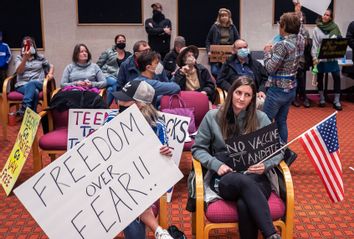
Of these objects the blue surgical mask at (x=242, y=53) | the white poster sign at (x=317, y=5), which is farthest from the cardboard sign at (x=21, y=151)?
the white poster sign at (x=317, y=5)

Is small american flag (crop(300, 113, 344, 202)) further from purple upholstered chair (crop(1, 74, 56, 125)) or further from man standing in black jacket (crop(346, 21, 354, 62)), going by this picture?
man standing in black jacket (crop(346, 21, 354, 62))

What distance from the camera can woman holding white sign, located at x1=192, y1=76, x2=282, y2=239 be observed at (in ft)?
8.63

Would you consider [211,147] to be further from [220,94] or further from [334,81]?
[334,81]

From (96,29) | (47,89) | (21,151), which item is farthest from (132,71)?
(96,29)

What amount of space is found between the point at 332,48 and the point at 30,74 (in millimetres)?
4565

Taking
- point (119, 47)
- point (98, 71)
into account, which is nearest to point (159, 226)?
point (98, 71)

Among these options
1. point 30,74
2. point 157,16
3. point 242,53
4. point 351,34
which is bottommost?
point 30,74

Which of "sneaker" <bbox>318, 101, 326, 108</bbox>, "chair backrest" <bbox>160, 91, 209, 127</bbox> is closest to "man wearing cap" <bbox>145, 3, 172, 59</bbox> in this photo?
"sneaker" <bbox>318, 101, 326, 108</bbox>

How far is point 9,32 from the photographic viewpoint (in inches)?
312

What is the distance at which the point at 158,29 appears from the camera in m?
7.89

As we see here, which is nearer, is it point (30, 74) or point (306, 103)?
point (30, 74)

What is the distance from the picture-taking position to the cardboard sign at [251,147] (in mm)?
2752

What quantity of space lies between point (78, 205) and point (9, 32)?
20.4ft

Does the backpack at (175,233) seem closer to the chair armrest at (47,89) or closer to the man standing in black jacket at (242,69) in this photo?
the man standing in black jacket at (242,69)
